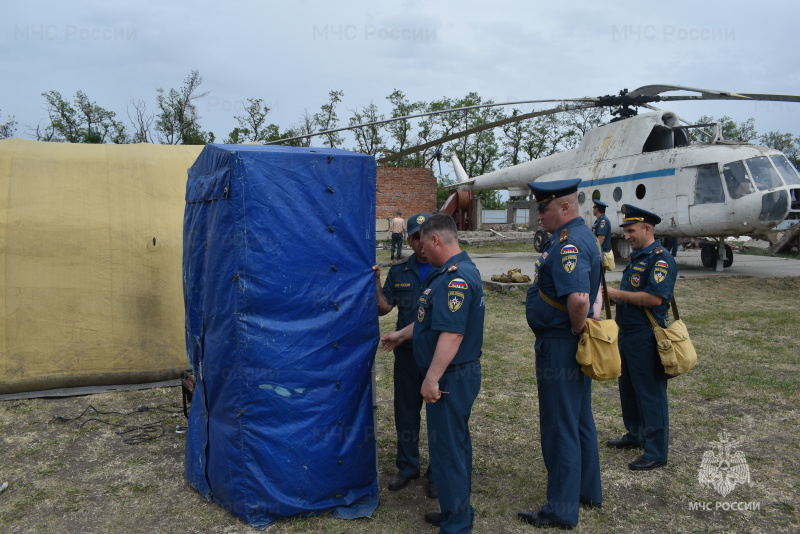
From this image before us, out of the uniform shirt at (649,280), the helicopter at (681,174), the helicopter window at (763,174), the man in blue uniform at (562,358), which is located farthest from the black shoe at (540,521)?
the helicopter window at (763,174)

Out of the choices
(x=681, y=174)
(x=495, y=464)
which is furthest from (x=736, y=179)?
(x=495, y=464)

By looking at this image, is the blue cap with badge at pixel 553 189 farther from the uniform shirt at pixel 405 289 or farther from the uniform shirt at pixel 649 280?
the uniform shirt at pixel 649 280

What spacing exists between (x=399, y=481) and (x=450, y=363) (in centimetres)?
121

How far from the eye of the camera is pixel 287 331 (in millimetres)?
3273

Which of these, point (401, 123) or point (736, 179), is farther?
point (401, 123)

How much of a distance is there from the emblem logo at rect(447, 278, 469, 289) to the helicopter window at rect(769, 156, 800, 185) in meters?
11.6

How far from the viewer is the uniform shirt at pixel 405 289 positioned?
3871mm

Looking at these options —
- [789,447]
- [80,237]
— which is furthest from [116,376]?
[789,447]

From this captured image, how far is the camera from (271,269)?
10.6ft

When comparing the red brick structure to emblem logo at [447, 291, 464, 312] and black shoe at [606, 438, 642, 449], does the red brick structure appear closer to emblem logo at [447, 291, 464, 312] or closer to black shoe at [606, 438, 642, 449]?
black shoe at [606, 438, 642, 449]

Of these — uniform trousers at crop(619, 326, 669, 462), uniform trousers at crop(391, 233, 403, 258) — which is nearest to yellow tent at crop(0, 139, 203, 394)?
uniform trousers at crop(619, 326, 669, 462)

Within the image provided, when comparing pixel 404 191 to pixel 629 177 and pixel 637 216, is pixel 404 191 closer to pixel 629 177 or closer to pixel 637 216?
pixel 629 177

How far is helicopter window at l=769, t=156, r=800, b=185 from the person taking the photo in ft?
38.7

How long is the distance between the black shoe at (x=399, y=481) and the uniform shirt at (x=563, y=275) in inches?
52.4
